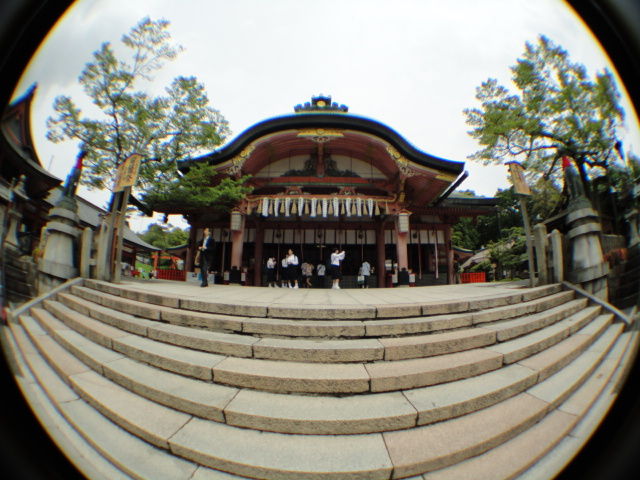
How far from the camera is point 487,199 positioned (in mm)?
10625

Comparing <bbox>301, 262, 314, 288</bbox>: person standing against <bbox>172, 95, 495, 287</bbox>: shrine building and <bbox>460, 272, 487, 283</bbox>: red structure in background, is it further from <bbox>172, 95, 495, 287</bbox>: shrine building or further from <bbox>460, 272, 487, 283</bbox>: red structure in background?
<bbox>460, 272, 487, 283</bbox>: red structure in background

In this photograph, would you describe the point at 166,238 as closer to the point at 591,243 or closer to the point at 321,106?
the point at 321,106

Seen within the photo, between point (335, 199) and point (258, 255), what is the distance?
4662 millimetres

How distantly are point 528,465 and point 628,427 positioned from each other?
2.46 feet

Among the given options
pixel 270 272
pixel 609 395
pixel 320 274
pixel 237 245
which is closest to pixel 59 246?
pixel 609 395

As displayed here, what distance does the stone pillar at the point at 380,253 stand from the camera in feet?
33.0

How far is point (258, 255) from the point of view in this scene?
1005 cm

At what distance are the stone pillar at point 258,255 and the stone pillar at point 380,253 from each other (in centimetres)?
589

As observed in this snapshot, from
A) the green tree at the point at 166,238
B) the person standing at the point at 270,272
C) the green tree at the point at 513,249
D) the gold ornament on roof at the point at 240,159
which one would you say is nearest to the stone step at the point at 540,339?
the green tree at the point at 513,249

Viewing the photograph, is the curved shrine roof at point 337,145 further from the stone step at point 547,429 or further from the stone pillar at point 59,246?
the stone step at point 547,429

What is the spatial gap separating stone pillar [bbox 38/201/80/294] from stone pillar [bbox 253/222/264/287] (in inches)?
292

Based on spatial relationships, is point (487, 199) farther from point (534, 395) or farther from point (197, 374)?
point (197, 374)

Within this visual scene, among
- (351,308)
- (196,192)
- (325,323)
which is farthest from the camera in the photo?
(196,192)

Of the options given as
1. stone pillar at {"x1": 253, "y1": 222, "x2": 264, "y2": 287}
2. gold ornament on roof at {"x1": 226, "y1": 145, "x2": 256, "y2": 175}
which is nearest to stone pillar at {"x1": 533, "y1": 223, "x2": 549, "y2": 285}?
gold ornament on roof at {"x1": 226, "y1": 145, "x2": 256, "y2": 175}
